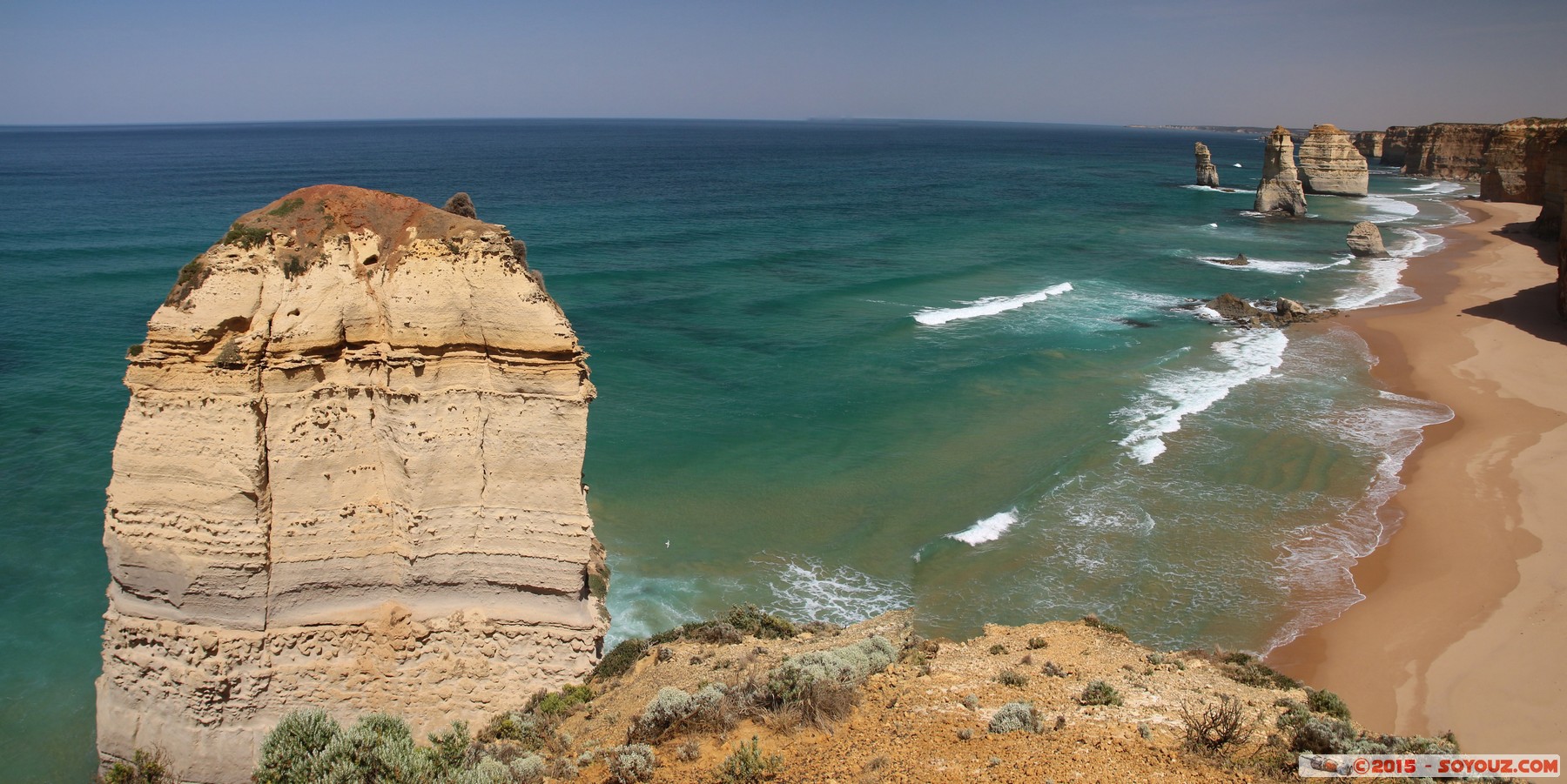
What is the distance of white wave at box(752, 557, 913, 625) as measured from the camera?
17.1 metres

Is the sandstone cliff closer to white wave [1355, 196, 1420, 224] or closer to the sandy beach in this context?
white wave [1355, 196, 1420, 224]

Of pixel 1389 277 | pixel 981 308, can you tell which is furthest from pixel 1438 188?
pixel 981 308

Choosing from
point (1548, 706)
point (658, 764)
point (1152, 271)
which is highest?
point (1152, 271)

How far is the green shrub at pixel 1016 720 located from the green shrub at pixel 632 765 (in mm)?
3871

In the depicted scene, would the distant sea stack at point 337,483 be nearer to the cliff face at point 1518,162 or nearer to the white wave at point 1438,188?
the cliff face at point 1518,162

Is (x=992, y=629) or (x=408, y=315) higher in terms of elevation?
(x=408, y=315)

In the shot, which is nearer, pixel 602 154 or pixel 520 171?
pixel 520 171

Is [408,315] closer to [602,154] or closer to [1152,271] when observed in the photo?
[1152,271]

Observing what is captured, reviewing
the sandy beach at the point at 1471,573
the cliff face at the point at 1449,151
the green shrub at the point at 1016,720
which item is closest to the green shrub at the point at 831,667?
the green shrub at the point at 1016,720

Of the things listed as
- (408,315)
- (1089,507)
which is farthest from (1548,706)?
(408,315)

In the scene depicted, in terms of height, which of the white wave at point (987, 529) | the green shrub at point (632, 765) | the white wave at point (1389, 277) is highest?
→ the white wave at point (1389, 277)

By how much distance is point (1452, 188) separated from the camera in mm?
93125

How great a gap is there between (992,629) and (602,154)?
122 m

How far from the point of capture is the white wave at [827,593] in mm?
17109
